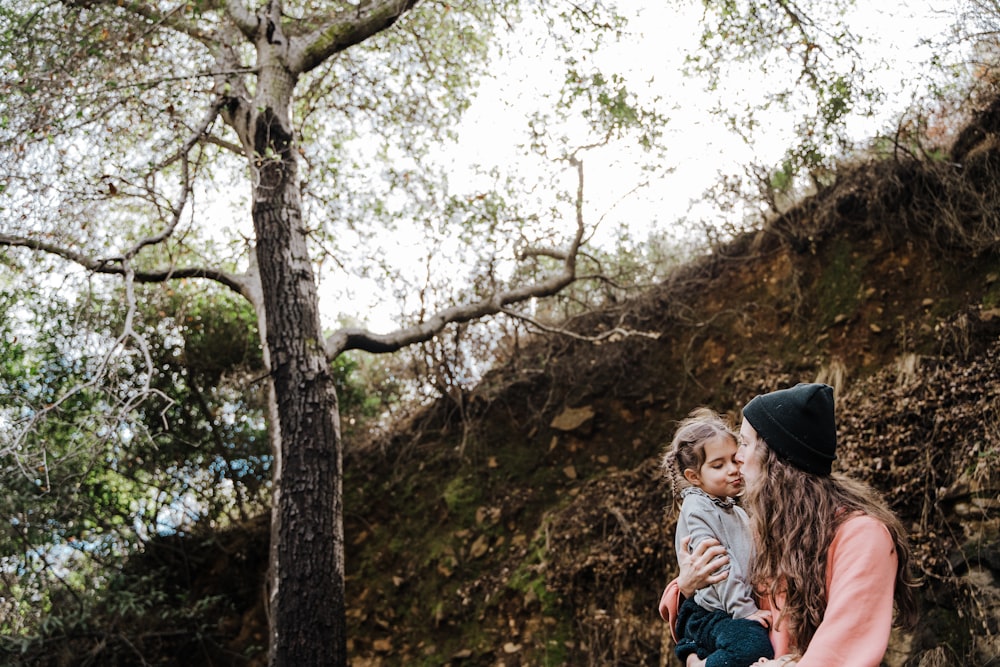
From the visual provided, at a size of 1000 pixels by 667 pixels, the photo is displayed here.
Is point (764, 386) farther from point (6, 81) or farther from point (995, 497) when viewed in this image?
point (6, 81)

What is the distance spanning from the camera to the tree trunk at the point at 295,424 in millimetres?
5512

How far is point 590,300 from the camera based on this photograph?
1022 centimetres

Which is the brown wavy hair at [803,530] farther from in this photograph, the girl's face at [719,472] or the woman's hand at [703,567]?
the girl's face at [719,472]

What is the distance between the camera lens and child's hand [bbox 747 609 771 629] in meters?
2.50

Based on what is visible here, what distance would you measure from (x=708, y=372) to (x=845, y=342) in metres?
1.51

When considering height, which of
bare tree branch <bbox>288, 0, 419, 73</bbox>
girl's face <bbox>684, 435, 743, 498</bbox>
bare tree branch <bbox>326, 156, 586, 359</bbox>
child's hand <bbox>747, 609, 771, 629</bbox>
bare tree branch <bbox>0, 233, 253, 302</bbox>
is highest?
bare tree branch <bbox>288, 0, 419, 73</bbox>

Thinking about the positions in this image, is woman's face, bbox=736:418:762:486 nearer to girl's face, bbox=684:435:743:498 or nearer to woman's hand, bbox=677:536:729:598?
woman's hand, bbox=677:536:729:598

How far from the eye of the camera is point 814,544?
225cm

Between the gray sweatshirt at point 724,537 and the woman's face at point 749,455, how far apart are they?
325mm

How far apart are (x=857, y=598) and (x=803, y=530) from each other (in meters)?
0.25

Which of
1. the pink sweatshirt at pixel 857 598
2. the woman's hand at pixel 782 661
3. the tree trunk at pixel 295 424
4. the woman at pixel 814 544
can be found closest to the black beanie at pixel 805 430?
the woman at pixel 814 544

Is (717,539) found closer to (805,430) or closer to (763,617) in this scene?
(763,617)

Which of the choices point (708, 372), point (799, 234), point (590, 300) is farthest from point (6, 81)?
point (799, 234)

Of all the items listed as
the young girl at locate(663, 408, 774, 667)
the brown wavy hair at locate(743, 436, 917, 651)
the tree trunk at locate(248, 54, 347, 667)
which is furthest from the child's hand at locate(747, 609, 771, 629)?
the tree trunk at locate(248, 54, 347, 667)
